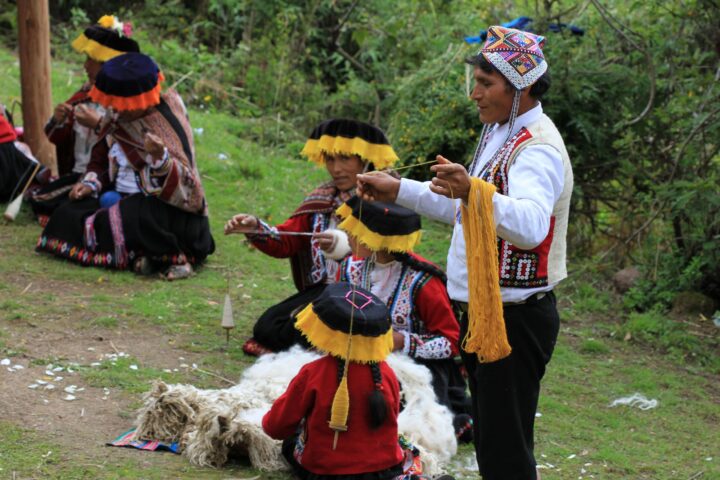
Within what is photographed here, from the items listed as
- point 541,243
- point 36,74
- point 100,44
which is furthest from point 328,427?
point 36,74

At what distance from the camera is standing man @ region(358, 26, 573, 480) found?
9.04 feet

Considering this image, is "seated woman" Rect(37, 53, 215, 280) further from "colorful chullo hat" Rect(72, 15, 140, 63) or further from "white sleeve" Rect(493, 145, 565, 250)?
"white sleeve" Rect(493, 145, 565, 250)

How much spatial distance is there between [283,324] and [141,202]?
72.6 inches

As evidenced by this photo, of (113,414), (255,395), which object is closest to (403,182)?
(255,395)

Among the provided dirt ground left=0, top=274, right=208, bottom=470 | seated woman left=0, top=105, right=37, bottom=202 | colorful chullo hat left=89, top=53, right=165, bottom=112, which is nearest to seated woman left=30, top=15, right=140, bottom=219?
seated woman left=0, top=105, right=37, bottom=202

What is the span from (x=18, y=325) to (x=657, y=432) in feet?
11.2

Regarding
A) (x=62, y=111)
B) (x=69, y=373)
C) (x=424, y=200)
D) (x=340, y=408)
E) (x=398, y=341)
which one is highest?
(x=424, y=200)

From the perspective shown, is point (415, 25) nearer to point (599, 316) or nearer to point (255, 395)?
point (599, 316)

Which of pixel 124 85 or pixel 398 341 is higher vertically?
pixel 124 85

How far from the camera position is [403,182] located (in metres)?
2.96

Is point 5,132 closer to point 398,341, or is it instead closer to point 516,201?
point 398,341

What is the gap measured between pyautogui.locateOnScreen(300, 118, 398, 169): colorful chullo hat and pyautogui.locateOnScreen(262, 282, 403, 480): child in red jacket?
149cm

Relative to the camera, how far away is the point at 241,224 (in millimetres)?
4910

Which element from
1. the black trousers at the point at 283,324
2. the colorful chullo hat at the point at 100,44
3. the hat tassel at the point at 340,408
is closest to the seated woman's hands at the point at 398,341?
the black trousers at the point at 283,324
